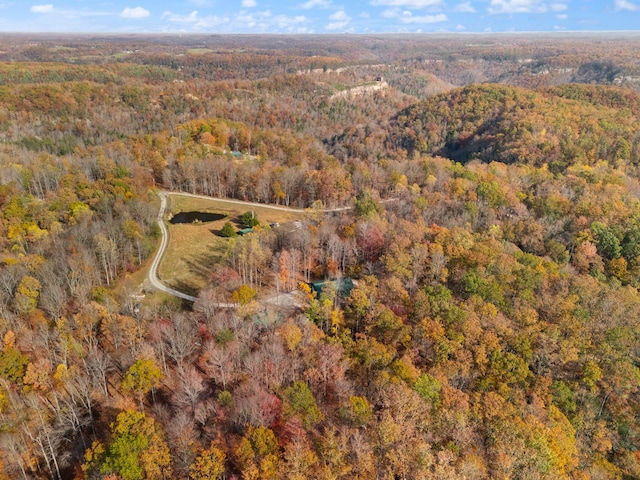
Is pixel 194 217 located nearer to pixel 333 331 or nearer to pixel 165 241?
pixel 165 241

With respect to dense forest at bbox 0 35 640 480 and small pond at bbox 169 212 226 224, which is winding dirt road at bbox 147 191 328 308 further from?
small pond at bbox 169 212 226 224

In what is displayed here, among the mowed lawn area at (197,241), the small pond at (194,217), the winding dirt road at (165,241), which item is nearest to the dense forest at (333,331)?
the winding dirt road at (165,241)

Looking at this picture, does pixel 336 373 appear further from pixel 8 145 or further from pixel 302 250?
pixel 8 145

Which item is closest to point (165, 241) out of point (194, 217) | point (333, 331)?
point (194, 217)

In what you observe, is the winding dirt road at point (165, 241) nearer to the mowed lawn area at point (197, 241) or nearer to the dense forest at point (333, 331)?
the mowed lawn area at point (197, 241)

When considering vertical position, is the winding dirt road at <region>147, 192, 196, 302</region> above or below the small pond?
below

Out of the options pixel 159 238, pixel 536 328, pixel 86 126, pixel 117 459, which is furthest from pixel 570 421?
pixel 86 126

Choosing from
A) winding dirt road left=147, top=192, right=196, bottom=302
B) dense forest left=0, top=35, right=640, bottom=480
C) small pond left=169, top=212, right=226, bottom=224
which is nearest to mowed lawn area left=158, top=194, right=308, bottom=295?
winding dirt road left=147, top=192, right=196, bottom=302
